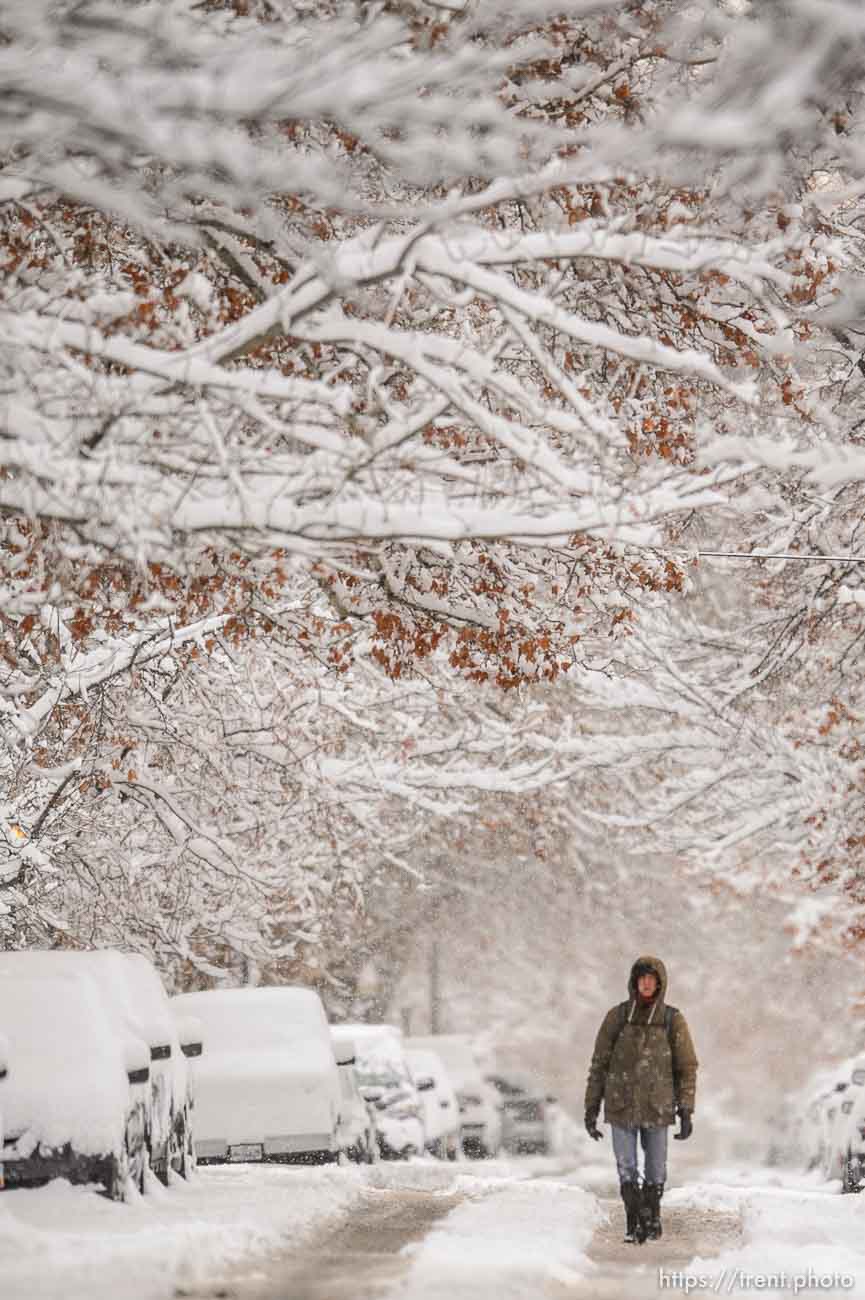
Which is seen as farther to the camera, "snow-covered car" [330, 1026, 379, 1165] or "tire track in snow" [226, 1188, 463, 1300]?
"snow-covered car" [330, 1026, 379, 1165]

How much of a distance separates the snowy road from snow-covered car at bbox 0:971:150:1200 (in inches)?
6.6

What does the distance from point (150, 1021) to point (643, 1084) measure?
316cm

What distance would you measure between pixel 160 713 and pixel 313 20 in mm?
9914

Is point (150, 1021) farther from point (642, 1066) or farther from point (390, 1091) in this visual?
point (390, 1091)

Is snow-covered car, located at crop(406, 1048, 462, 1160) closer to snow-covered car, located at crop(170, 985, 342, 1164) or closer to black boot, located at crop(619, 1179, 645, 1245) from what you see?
snow-covered car, located at crop(170, 985, 342, 1164)

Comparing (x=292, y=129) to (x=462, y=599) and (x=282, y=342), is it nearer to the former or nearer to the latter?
(x=282, y=342)

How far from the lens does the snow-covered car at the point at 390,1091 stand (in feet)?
85.6

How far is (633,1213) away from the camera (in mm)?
12688

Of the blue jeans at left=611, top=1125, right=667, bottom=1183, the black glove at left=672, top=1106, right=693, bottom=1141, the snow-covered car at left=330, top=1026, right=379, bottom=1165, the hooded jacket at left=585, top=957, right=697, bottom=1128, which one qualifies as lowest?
the snow-covered car at left=330, top=1026, right=379, bottom=1165

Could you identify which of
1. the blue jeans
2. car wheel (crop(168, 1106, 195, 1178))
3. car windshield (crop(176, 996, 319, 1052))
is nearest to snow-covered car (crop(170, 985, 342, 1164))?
car windshield (crop(176, 996, 319, 1052))

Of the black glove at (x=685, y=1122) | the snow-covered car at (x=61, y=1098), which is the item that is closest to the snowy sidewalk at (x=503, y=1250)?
the black glove at (x=685, y=1122)

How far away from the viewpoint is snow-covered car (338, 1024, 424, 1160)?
26.1 m

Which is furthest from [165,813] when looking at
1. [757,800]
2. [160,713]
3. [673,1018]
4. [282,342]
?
[282,342]

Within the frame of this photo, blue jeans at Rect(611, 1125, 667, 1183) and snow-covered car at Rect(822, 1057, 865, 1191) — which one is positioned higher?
blue jeans at Rect(611, 1125, 667, 1183)
